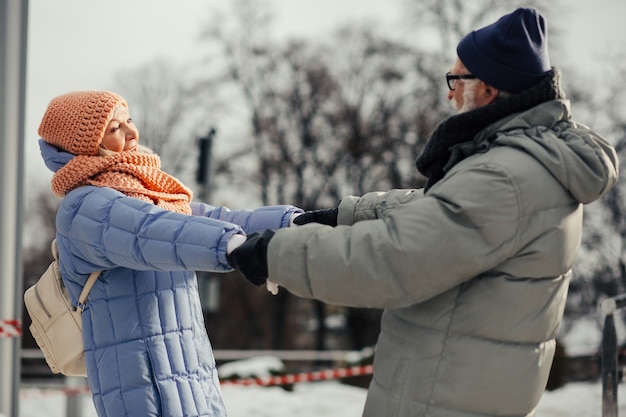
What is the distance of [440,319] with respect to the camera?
2209 mm

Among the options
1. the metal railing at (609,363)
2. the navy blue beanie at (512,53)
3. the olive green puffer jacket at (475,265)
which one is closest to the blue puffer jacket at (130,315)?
the olive green puffer jacket at (475,265)

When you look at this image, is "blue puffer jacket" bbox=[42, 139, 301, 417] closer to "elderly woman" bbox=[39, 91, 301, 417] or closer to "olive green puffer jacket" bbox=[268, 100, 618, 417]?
"elderly woman" bbox=[39, 91, 301, 417]

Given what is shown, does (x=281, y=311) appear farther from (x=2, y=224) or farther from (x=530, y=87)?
(x=530, y=87)

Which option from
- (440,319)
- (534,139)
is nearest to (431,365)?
(440,319)

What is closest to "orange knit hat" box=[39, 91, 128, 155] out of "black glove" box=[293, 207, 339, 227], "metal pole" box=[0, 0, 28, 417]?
"black glove" box=[293, 207, 339, 227]

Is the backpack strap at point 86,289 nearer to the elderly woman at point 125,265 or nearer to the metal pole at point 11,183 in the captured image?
the elderly woman at point 125,265

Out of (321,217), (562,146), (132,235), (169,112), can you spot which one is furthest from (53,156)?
(169,112)

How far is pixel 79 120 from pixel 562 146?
60.7 inches

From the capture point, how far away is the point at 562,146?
7.14 ft

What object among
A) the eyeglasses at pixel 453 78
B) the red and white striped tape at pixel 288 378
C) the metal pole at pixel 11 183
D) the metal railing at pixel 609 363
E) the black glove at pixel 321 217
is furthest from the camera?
the red and white striped tape at pixel 288 378

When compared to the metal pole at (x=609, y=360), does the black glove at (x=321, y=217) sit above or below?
above

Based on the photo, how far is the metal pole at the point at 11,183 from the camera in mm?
6227

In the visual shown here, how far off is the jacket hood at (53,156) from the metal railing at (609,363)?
10.7ft

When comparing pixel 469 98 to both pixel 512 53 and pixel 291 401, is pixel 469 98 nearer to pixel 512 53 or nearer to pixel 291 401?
pixel 512 53
